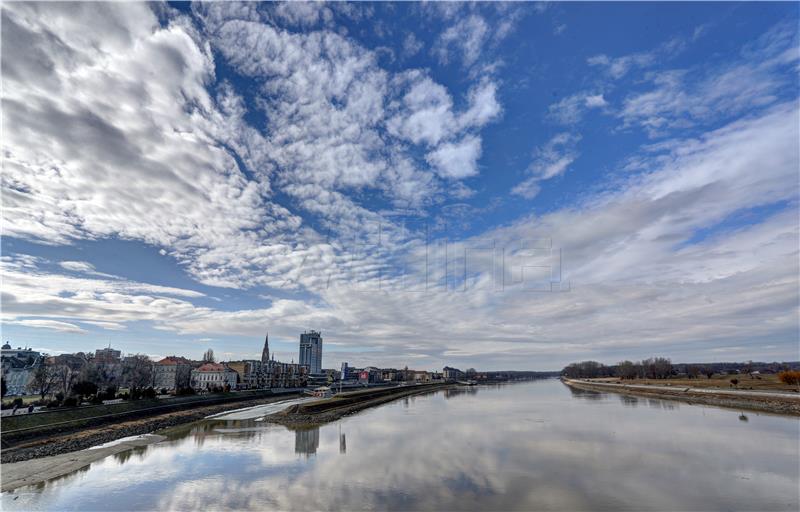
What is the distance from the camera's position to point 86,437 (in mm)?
38625

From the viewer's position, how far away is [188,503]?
70.5 feet

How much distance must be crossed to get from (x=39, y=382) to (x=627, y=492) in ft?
316

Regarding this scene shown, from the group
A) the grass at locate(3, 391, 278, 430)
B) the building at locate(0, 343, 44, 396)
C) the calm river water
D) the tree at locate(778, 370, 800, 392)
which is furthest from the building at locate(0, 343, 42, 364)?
the tree at locate(778, 370, 800, 392)

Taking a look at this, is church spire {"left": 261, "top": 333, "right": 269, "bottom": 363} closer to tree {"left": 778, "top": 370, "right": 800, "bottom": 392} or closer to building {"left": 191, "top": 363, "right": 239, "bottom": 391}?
building {"left": 191, "top": 363, "right": 239, "bottom": 391}

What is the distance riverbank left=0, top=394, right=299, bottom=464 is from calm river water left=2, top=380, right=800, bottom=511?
202 inches

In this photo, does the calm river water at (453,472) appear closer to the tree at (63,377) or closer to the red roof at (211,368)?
the tree at (63,377)

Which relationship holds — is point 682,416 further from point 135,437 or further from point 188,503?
point 135,437

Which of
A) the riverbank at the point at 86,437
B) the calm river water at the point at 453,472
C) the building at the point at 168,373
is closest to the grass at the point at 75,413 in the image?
the riverbank at the point at 86,437

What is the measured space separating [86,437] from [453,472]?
35349 mm

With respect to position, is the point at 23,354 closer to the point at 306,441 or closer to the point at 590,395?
the point at 306,441

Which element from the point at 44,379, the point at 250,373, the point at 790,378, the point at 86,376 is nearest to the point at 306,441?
the point at 44,379

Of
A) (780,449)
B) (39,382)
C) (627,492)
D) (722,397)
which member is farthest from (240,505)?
(722,397)

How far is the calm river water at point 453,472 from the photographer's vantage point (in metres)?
21.1

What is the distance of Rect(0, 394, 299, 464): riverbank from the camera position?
102 feet
